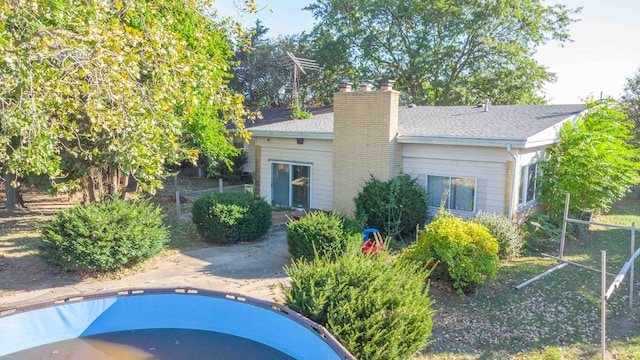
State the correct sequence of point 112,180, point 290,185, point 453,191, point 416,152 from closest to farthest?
point 453,191 < point 416,152 < point 112,180 < point 290,185

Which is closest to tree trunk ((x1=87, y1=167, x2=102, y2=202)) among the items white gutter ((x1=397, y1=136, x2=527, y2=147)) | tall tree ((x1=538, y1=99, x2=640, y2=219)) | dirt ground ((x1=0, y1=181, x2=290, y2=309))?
dirt ground ((x1=0, y1=181, x2=290, y2=309))

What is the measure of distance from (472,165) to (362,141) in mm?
3374

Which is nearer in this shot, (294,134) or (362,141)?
(362,141)

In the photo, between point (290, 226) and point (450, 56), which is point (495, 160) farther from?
point (450, 56)

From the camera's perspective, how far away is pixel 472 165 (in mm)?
12984

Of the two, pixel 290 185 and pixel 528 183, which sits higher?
pixel 528 183

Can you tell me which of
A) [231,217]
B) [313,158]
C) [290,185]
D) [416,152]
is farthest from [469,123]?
[231,217]

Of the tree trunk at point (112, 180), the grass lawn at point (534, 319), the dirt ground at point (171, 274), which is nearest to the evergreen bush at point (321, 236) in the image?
the dirt ground at point (171, 274)

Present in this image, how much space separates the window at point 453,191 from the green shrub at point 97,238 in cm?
796

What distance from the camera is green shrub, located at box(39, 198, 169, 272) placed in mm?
9469

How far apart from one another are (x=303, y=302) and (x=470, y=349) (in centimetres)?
285

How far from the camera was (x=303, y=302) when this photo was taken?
5.96 m

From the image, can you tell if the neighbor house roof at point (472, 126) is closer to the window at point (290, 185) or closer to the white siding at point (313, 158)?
the white siding at point (313, 158)

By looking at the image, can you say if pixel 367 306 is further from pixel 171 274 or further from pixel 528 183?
pixel 528 183
